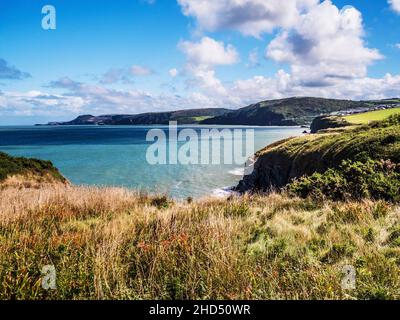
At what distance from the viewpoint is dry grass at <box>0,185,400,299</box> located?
4.80m

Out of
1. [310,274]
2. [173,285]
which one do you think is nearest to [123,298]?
[173,285]

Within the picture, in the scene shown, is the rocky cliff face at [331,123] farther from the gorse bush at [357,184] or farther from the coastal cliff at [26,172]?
the gorse bush at [357,184]

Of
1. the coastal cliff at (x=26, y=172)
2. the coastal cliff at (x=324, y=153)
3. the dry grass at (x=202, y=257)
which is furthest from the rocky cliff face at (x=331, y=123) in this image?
the dry grass at (x=202, y=257)

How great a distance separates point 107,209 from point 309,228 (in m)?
6.54

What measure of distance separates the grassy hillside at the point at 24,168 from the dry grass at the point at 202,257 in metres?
26.1

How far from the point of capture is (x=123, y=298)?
4691 millimetres

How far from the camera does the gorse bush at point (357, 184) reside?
13.2 m

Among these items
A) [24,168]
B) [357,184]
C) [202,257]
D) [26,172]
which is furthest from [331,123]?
[202,257]

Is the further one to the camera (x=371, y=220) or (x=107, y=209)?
(x=107, y=209)

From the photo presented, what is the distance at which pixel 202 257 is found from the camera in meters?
5.74

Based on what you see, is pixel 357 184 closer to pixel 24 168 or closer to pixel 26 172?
pixel 26 172

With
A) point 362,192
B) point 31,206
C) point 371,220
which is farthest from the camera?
point 362,192

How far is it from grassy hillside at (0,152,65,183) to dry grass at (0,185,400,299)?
1028 inches
